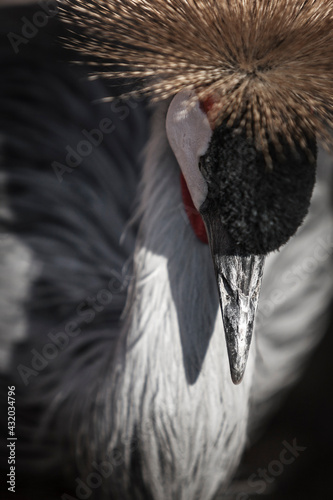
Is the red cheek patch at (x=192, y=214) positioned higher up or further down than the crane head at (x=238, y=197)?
further down

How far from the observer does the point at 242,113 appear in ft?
2.45

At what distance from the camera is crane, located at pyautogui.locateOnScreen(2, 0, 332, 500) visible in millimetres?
751

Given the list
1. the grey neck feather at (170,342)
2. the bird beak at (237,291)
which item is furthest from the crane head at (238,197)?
the grey neck feather at (170,342)

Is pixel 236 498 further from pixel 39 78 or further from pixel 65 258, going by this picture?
pixel 39 78

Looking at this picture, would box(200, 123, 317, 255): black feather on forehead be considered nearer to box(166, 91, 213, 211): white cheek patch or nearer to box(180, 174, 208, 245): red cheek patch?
box(166, 91, 213, 211): white cheek patch

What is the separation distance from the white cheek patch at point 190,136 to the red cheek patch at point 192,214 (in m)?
0.06

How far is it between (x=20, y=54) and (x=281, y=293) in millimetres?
952

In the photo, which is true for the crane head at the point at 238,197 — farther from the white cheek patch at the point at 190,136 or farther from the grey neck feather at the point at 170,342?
the grey neck feather at the point at 170,342

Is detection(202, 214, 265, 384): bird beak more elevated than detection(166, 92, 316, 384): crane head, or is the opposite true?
detection(166, 92, 316, 384): crane head

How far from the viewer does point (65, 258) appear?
148cm

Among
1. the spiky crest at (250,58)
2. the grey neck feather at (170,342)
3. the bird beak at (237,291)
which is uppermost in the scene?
the spiky crest at (250,58)

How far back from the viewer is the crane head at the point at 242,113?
2.39 feet

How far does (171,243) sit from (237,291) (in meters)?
0.19

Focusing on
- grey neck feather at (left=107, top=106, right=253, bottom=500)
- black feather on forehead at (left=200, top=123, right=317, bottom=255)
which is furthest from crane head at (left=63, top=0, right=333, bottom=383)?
grey neck feather at (left=107, top=106, right=253, bottom=500)
